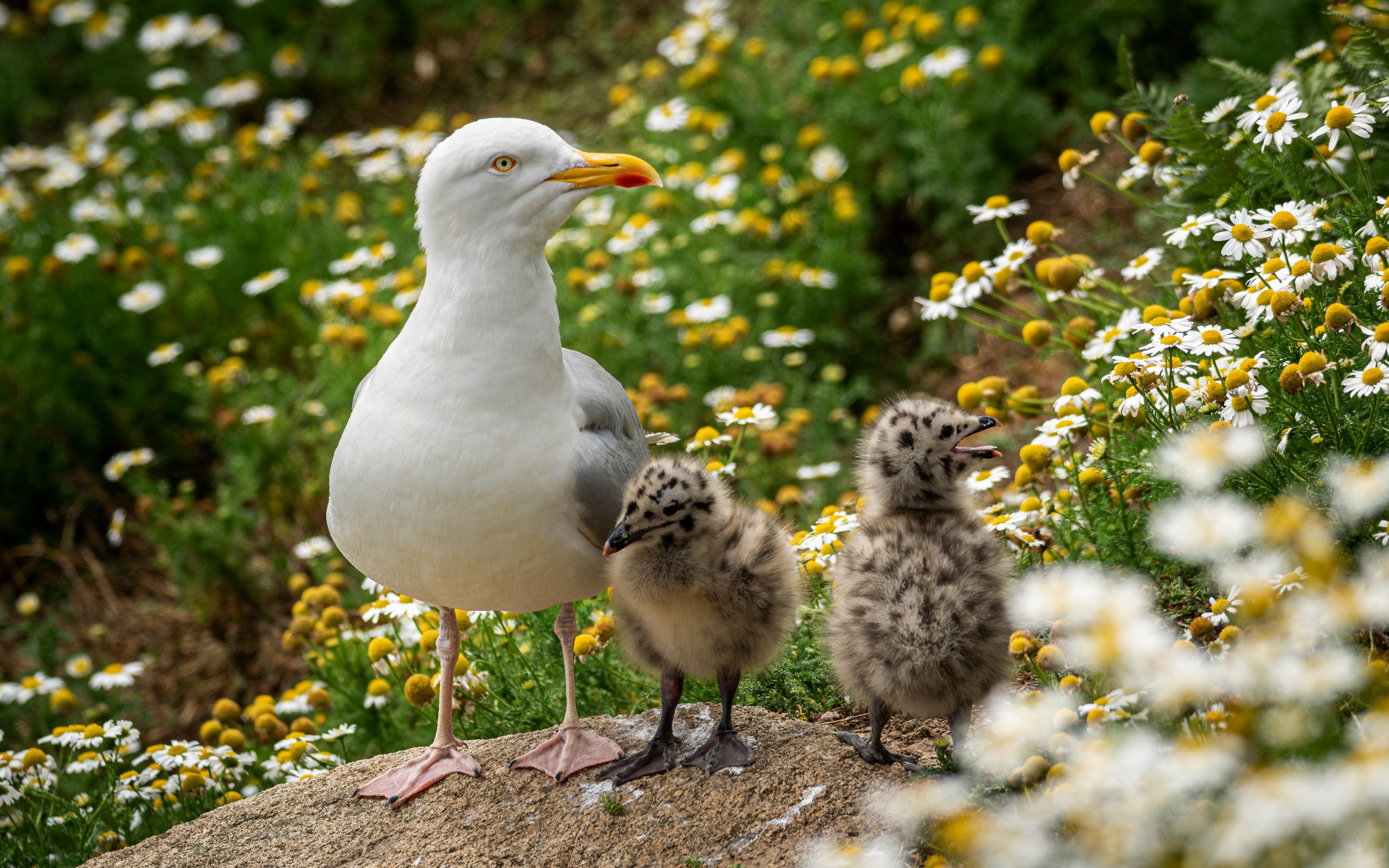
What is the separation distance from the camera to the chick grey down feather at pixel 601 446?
11.0 ft

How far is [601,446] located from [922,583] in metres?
1.05

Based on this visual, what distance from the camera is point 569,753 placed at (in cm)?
356

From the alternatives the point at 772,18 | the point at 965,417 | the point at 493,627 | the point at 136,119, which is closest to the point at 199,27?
the point at 136,119

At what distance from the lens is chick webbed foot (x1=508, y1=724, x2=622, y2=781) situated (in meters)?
3.52

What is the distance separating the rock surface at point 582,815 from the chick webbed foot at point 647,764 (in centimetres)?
2

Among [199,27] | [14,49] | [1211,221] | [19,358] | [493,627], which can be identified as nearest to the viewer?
[1211,221]

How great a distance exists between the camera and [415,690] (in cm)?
393

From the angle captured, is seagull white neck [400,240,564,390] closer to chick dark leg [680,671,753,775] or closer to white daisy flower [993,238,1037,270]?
chick dark leg [680,671,753,775]

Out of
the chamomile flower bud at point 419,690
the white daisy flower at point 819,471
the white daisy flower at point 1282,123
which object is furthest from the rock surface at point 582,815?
the white daisy flower at point 1282,123

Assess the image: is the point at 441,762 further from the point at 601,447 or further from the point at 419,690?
the point at 601,447

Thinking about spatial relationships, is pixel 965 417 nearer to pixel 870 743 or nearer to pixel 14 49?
pixel 870 743

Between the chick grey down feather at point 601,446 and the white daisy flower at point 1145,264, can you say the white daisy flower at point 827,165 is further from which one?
the chick grey down feather at point 601,446

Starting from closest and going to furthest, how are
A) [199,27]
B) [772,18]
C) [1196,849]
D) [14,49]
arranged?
[1196,849] < [772,18] < [199,27] < [14,49]

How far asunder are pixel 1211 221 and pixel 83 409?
6779mm
